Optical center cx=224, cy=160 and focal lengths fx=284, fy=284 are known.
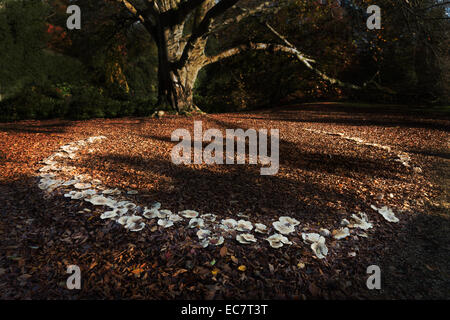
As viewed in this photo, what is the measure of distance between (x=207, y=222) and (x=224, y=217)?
0.16 metres

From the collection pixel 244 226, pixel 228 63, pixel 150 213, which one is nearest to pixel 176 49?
pixel 228 63

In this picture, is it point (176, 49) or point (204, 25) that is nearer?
point (204, 25)

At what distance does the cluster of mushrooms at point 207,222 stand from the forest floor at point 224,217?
49 mm

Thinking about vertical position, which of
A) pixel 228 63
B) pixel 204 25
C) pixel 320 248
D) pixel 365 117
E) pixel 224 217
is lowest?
pixel 320 248

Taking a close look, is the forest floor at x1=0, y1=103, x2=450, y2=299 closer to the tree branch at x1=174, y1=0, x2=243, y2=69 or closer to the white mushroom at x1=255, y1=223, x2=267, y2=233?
the white mushroom at x1=255, y1=223, x2=267, y2=233

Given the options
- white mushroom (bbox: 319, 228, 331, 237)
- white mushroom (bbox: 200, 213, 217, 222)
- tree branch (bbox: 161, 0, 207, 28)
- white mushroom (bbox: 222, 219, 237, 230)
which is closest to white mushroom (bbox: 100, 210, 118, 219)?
white mushroom (bbox: 200, 213, 217, 222)

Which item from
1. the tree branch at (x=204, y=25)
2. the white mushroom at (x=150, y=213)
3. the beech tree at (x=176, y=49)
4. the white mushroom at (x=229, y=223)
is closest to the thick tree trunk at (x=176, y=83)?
the beech tree at (x=176, y=49)

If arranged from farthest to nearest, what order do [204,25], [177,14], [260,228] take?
[177,14] → [204,25] → [260,228]

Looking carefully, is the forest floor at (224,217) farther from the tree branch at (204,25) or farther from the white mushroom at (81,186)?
the tree branch at (204,25)

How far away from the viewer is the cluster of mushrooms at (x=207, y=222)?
1.96m

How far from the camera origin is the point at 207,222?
2.15 m

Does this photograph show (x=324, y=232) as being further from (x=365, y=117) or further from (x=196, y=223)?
(x=365, y=117)
